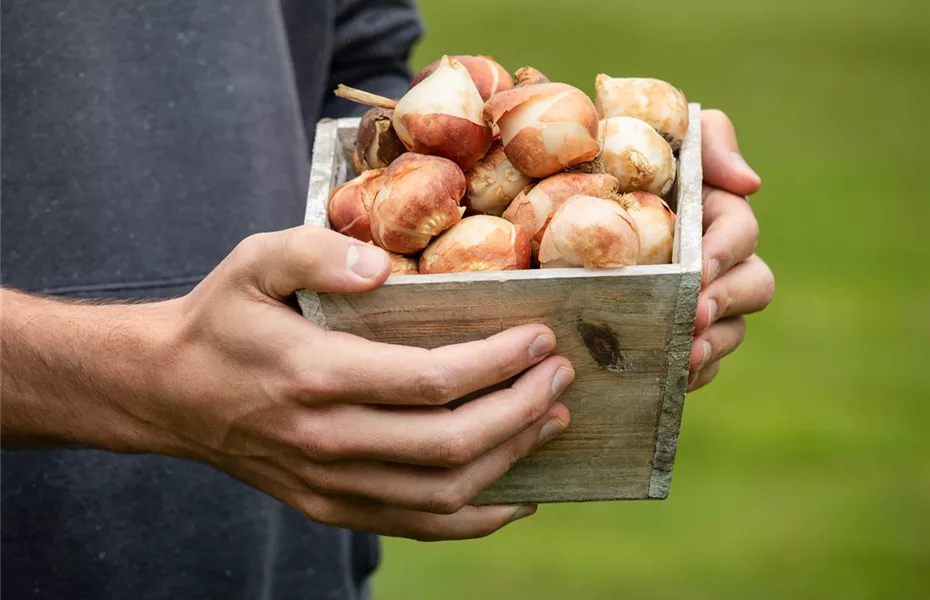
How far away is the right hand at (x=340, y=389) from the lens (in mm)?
918

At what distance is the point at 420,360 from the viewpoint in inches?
36.2

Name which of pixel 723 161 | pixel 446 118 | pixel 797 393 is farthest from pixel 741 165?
pixel 797 393

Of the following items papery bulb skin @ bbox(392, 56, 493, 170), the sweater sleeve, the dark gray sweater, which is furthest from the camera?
the sweater sleeve

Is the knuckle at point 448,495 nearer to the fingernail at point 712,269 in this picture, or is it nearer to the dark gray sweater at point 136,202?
the fingernail at point 712,269

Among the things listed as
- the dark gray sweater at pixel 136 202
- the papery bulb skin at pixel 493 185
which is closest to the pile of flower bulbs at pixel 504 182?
the papery bulb skin at pixel 493 185

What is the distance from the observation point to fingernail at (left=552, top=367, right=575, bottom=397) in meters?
0.97

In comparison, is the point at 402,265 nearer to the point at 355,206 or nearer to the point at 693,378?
the point at 355,206

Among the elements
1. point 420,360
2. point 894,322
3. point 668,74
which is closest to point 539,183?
point 420,360

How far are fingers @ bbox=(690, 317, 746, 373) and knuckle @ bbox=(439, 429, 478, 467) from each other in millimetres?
253

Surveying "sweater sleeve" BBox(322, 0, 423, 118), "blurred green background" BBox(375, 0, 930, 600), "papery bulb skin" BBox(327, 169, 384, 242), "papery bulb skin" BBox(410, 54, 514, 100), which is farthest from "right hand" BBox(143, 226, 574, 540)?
"blurred green background" BBox(375, 0, 930, 600)

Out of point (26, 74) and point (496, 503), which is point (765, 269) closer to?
point (496, 503)

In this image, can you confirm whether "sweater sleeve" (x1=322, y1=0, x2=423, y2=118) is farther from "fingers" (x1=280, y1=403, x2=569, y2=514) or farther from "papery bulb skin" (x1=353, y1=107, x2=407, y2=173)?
"fingers" (x1=280, y1=403, x2=569, y2=514)

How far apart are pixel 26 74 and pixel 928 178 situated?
4.07 m

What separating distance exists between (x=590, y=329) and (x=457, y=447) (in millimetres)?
146
